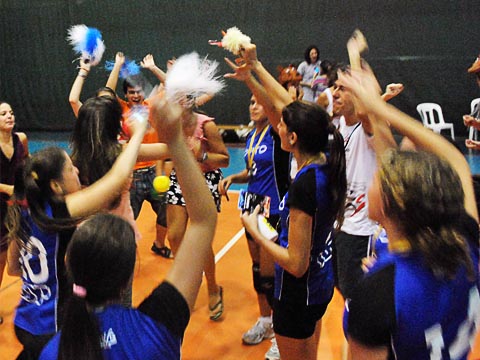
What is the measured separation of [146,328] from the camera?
1.22m

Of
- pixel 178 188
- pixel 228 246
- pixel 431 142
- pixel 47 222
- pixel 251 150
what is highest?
pixel 431 142

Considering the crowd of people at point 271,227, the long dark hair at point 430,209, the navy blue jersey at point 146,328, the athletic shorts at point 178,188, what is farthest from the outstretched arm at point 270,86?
the navy blue jersey at point 146,328

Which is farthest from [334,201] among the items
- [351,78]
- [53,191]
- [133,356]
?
[133,356]

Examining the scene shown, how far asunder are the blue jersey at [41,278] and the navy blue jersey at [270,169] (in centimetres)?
178

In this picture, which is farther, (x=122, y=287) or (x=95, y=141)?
(x=95, y=141)

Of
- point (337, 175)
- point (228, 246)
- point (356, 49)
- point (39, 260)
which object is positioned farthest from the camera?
point (228, 246)

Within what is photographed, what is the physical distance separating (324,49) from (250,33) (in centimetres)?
169

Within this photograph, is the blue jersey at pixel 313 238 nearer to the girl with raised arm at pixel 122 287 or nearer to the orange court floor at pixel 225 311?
the girl with raised arm at pixel 122 287

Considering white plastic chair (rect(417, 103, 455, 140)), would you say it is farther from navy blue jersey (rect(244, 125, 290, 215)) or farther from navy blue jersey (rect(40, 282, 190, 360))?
navy blue jersey (rect(40, 282, 190, 360))

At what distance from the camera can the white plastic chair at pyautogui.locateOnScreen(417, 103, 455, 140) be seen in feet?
32.3

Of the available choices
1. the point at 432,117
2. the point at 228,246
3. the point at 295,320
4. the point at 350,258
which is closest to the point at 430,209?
the point at 295,320

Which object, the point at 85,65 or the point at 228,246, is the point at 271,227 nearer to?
the point at 85,65

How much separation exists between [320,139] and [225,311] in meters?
2.12

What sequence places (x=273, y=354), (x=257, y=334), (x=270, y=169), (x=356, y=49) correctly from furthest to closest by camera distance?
1. (x=257, y=334)
2. (x=270, y=169)
3. (x=273, y=354)
4. (x=356, y=49)
